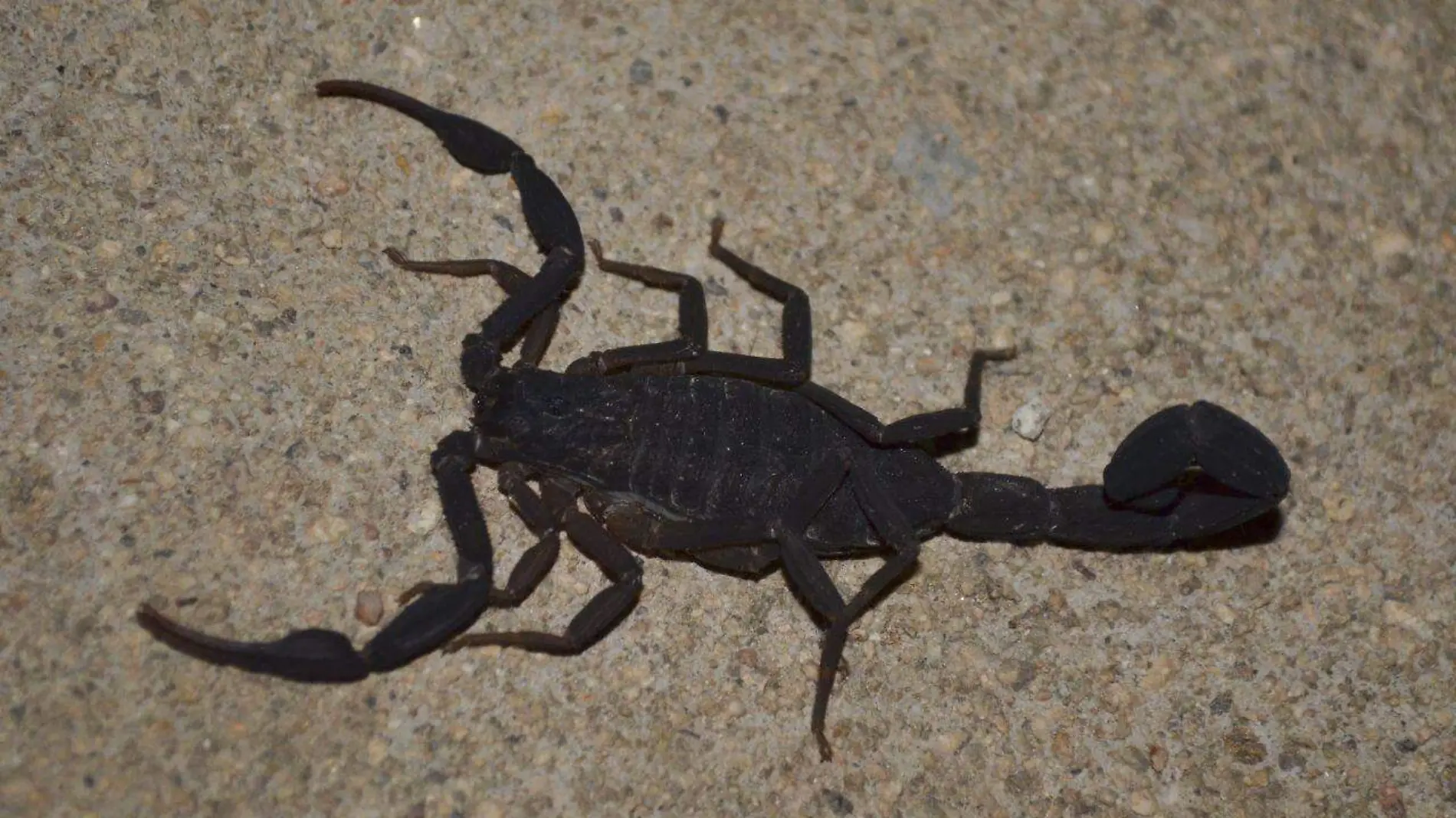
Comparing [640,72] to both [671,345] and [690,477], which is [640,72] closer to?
[671,345]

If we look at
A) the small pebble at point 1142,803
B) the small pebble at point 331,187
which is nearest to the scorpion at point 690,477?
the small pebble at point 331,187

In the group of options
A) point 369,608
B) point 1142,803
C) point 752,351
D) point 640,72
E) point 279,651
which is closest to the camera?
point 279,651

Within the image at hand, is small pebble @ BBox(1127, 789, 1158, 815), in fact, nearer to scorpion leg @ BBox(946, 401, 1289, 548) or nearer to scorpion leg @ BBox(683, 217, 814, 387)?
scorpion leg @ BBox(946, 401, 1289, 548)

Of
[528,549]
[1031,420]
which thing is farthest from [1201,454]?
[528,549]

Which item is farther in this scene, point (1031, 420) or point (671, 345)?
point (1031, 420)

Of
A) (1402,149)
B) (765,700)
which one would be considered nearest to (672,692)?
(765,700)

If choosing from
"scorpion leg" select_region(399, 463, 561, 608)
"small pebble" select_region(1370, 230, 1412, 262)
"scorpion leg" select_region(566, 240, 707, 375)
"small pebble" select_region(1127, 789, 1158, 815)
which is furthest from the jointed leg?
→ "small pebble" select_region(1370, 230, 1412, 262)
